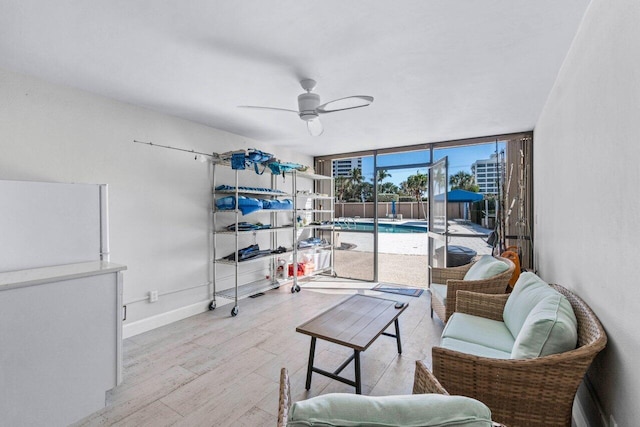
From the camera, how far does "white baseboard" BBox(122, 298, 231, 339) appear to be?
3029 mm

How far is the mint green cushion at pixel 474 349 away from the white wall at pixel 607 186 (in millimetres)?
428

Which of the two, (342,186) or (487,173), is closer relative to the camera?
(487,173)

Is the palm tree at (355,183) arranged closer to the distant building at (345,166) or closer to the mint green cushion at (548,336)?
the distant building at (345,166)

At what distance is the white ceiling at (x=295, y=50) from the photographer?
1.63 m

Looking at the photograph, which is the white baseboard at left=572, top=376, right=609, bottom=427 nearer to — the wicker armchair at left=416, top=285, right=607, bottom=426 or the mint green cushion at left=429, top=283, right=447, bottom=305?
the wicker armchair at left=416, top=285, right=607, bottom=426

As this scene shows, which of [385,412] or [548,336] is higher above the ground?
[385,412]

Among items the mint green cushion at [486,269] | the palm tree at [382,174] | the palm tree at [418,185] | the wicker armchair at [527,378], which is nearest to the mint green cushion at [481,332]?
the wicker armchair at [527,378]

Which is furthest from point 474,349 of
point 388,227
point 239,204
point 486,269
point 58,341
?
point 388,227

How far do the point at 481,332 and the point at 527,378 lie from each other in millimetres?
748

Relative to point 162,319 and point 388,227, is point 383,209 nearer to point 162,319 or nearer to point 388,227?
point 388,227

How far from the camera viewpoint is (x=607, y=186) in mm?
1355

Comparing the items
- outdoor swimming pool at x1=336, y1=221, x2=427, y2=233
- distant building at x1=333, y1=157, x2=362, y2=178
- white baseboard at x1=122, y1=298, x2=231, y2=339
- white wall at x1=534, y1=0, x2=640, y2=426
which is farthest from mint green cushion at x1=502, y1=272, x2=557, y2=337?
distant building at x1=333, y1=157, x2=362, y2=178

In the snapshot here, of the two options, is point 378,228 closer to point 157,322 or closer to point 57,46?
point 157,322

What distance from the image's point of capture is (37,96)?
2.48 m
